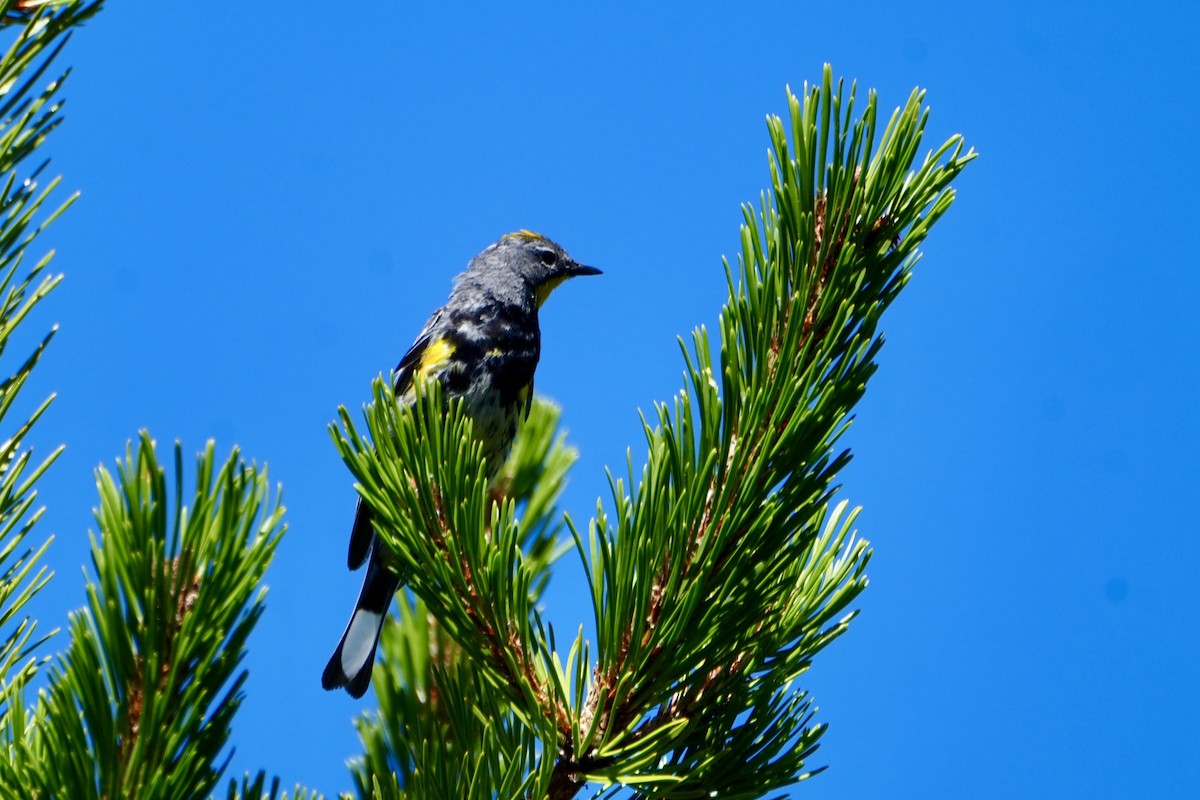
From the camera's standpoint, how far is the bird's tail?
2.30 meters

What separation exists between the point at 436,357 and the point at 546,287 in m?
1.71

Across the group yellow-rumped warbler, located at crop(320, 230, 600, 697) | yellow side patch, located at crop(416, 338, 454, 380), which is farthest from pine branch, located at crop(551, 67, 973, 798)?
yellow side patch, located at crop(416, 338, 454, 380)

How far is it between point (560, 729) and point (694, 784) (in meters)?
0.23

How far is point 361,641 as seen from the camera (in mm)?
2531

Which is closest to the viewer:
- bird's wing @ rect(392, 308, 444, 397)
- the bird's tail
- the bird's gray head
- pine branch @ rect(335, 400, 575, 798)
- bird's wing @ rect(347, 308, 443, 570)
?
pine branch @ rect(335, 400, 575, 798)

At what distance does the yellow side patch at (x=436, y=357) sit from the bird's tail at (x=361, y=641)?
1.10 meters

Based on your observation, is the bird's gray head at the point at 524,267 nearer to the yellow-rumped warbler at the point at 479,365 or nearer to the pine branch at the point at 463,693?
the yellow-rumped warbler at the point at 479,365

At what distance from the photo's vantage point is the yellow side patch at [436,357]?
4.20 m

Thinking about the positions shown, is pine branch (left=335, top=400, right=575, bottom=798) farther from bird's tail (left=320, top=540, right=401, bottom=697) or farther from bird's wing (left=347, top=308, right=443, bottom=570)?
bird's wing (left=347, top=308, right=443, bottom=570)

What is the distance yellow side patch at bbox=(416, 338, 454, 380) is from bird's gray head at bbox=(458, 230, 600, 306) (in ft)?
2.81

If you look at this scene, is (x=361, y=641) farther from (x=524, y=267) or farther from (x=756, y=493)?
(x=524, y=267)

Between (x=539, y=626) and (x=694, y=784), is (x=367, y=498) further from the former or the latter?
(x=694, y=784)

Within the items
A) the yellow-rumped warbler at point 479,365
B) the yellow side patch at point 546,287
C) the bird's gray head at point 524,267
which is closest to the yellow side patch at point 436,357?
the yellow-rumped warbler at point 479,365

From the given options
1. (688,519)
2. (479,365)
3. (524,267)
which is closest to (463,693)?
(688,519)
